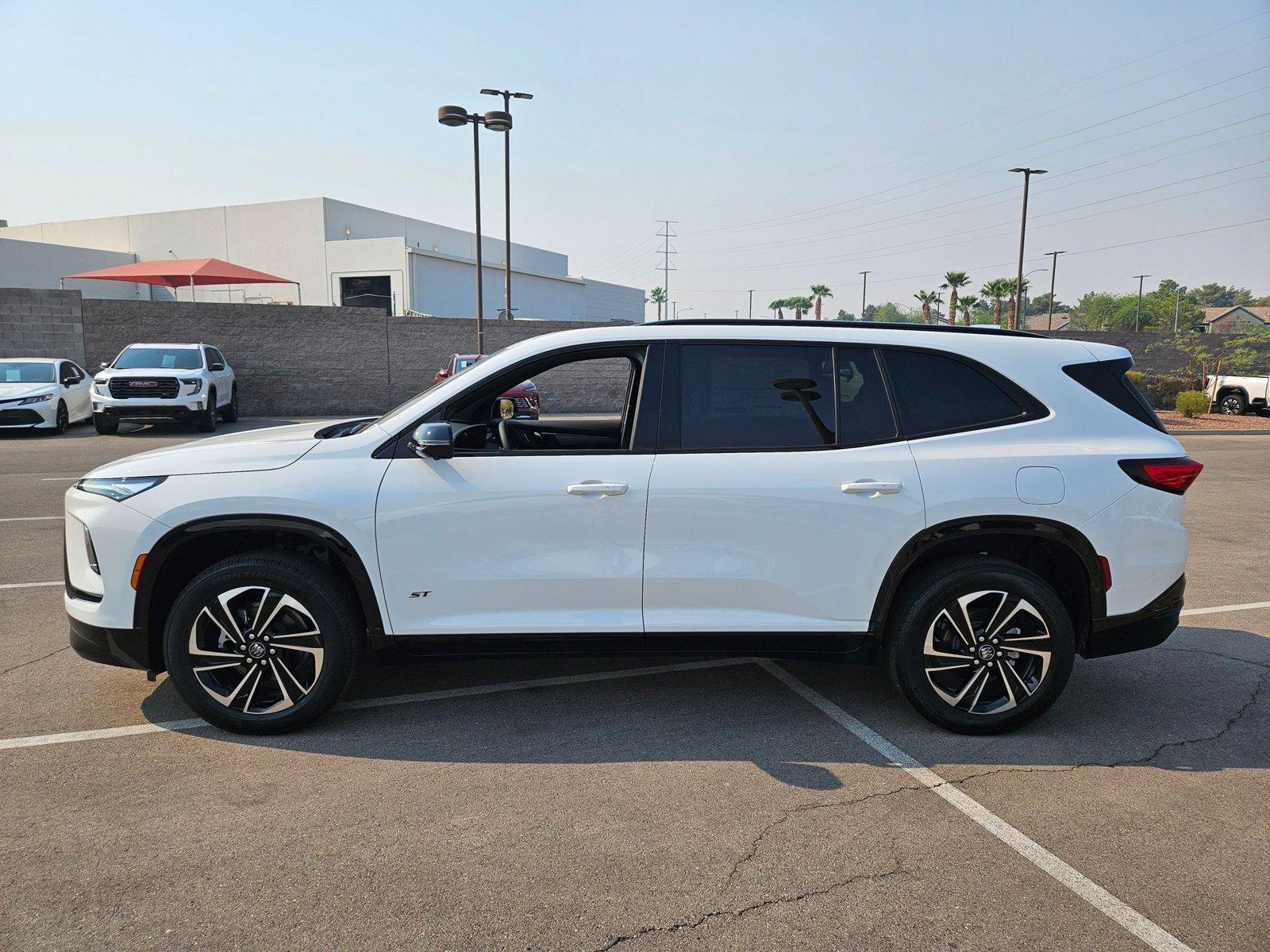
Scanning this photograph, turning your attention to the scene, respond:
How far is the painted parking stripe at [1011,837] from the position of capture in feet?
9.19

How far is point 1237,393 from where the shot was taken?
2900 centimetres

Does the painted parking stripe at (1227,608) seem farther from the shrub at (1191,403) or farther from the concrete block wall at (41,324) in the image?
the concrete block wall at (41,324)

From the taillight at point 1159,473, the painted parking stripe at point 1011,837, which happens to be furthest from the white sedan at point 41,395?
the taillight at point 1159,473

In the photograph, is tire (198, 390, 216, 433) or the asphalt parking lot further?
tire (198, 390, 216, 433)

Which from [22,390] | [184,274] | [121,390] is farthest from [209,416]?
[184,274]

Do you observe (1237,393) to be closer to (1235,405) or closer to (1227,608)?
(1235,405)

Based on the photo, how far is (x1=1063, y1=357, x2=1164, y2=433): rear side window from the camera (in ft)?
14.1

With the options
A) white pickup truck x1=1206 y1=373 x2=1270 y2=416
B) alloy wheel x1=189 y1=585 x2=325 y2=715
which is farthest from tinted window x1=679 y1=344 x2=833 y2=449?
A: white pickup truck x1=1206 y1=373 x2=1270 y2=416

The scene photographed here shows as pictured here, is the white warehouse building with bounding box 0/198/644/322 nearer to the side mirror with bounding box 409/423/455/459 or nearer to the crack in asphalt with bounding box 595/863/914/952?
the side mirror with bounding box 409/423/455/459

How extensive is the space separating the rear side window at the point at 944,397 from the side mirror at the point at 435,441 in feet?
6.64

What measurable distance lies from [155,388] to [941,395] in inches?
684

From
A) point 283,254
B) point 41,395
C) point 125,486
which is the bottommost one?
point 41,395

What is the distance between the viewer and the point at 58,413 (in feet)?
61.1

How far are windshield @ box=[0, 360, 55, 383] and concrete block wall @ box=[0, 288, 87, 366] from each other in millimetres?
5016
